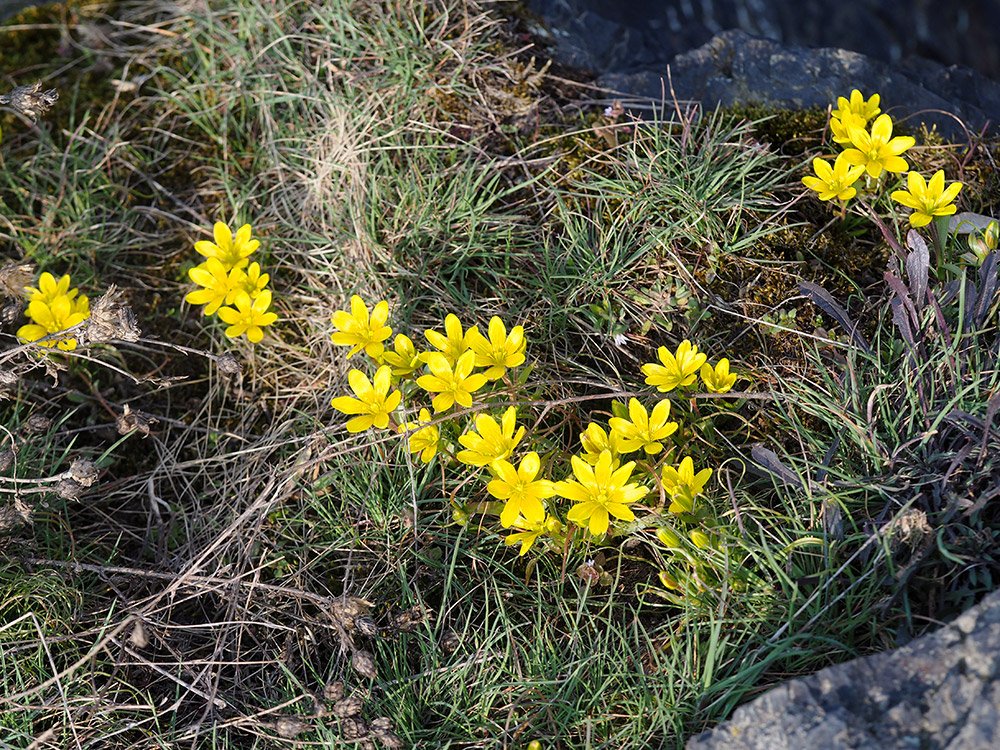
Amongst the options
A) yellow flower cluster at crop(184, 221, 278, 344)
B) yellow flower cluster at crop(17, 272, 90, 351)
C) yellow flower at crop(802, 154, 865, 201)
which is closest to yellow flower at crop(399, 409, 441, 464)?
yellow flower cluster at crop(184, 221, 278, 344)

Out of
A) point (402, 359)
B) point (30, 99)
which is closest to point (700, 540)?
point (402, 359)

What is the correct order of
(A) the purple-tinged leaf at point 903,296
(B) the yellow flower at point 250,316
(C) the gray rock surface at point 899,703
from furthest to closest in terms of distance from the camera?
(B) the yellow flower at point 250,316
(A) the purple-tinged leaf at point 903,296
(C) the gray rock surface at point 899,703

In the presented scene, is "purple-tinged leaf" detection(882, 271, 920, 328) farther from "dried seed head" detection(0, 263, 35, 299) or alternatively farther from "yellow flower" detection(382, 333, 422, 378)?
"dried seed head" detection(0, 263, 35, 299)

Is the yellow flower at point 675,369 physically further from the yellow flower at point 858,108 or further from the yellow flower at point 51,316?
the yellow flower at point 51,316

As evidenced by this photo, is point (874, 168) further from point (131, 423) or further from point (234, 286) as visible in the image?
point (131, 423)

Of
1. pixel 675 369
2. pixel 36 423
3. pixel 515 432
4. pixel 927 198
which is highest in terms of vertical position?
pixel 927 198

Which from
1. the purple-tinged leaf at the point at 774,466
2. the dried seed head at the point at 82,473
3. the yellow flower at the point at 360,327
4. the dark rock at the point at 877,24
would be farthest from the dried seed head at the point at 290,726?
the dark rock at the point at 877,24
